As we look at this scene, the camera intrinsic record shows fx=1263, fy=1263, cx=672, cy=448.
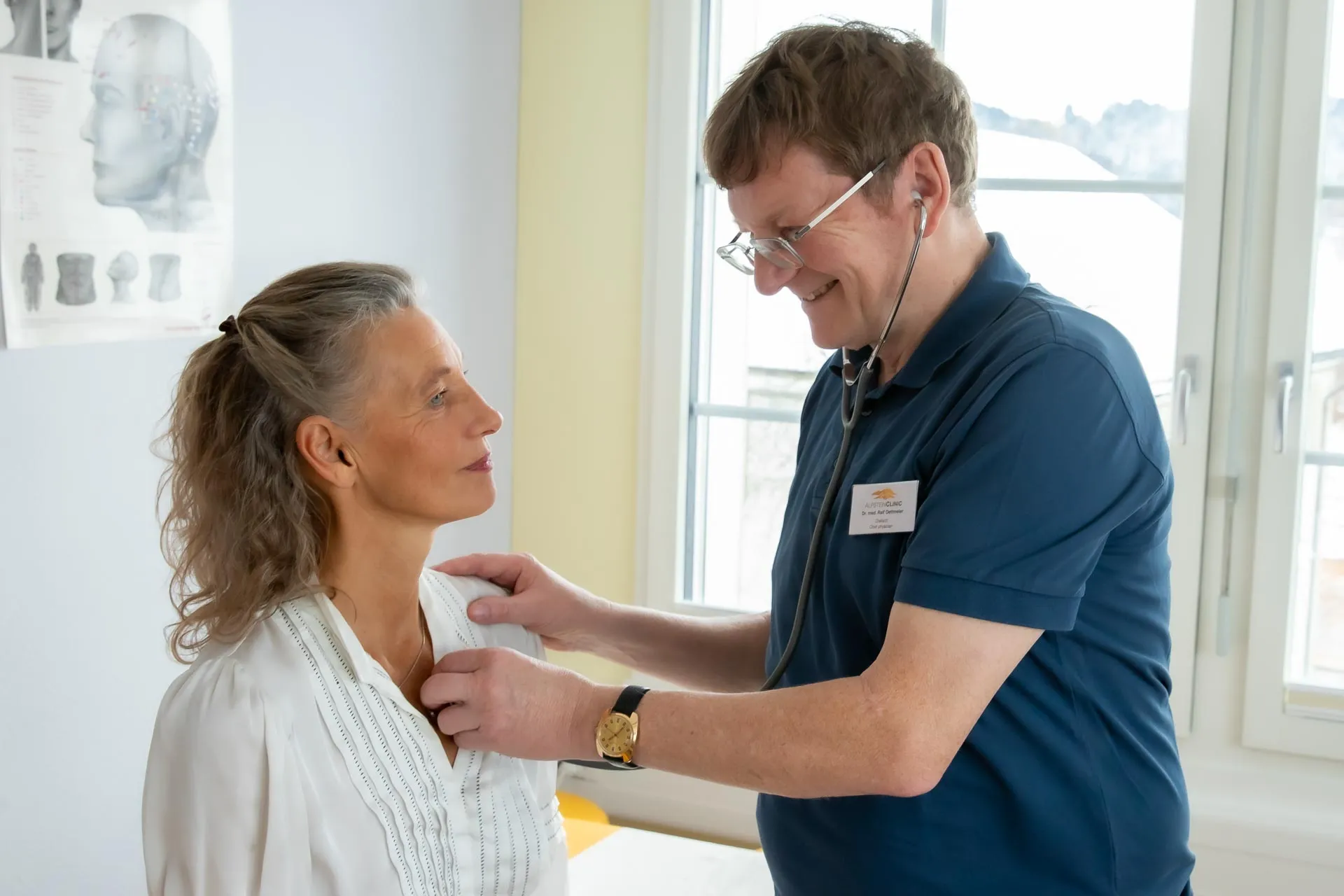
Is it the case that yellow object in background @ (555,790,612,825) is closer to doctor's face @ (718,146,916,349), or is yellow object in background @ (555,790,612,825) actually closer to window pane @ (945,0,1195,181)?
window pane @ (945,0,1195,181)

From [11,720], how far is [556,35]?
2.10 m

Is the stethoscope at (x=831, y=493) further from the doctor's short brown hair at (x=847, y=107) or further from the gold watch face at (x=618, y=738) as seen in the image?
the gold watch face at (x=618, y=738)

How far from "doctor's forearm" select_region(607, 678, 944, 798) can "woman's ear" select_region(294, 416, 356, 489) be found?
18.4 inches

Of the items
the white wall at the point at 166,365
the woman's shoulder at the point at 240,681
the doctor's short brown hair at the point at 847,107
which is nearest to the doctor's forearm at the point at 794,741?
the woman's shoulder at the point at 240,681

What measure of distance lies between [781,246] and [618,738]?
573 mm

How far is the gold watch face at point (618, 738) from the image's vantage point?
4.31 ft

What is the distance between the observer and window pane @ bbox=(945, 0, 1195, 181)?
2.72 m

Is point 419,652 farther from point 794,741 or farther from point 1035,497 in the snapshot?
point 1035,497

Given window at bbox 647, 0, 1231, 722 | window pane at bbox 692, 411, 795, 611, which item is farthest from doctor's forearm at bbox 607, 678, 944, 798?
window pane at bbox 692, 411, 795, 611

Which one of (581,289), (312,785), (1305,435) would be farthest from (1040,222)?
(312,785)

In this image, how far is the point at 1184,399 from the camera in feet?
8.87

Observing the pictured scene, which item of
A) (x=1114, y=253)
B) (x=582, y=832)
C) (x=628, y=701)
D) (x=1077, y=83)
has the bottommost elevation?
(x=582, y=832)

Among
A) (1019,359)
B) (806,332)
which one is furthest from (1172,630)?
(1019,359)

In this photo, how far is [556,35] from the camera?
324cm
